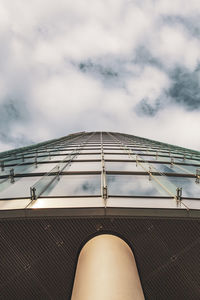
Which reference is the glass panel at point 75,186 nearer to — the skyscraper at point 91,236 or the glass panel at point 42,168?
the skyscraper at point 91,236

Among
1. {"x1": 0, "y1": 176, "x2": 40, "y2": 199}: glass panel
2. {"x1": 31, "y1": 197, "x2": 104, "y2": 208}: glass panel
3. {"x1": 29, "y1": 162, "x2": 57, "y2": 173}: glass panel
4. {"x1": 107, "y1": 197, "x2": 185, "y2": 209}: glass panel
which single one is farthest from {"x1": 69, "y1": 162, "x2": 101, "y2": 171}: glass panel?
{"x1": 107, "y1": 197, "x2": 185, "y2": 209}: glass panel

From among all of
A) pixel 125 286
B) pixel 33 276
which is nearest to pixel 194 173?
pixel 125 286

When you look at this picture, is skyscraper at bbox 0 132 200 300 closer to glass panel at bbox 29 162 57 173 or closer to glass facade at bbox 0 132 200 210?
glass facade at bbox 0 132 200 210

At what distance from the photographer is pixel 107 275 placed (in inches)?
135

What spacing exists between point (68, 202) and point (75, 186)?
1.56 meters

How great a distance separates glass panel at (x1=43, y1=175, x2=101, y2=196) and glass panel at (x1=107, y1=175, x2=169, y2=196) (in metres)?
0.61

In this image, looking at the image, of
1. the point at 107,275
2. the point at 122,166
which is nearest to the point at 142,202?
the point at 107,275

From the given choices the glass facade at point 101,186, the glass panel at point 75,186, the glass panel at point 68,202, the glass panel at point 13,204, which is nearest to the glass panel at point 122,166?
the glass facade at point 101,186

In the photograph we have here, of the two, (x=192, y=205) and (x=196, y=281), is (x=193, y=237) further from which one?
(x=196, y=281)

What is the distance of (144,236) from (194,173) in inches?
211

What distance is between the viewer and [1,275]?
5.73 m

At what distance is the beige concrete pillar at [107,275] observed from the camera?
311 centimetres

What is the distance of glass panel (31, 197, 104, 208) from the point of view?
5355mm

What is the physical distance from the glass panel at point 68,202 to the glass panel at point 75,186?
0.48m
